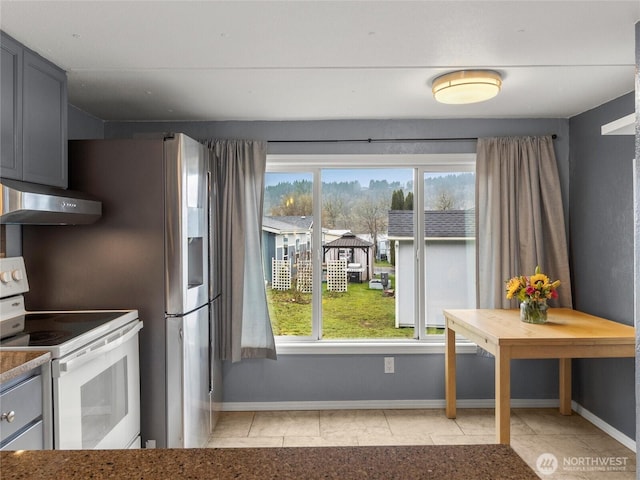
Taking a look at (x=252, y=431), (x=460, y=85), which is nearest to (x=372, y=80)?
(x=460, y=85)

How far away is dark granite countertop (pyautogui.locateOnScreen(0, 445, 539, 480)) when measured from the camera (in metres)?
0.73

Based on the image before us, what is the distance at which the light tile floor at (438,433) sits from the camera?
2879 millimetres

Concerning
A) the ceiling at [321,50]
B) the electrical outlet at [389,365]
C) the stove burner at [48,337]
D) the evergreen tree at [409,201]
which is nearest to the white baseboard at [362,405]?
the electrical outlet at [389,365]

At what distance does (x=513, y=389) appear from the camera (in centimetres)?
374

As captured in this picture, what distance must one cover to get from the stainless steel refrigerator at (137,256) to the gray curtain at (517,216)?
2.29 m

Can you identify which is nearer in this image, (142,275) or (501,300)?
(142,275)

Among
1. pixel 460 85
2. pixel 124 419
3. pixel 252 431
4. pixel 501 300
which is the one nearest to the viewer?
pixel 124 419

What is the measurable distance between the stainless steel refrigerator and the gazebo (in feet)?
4.91

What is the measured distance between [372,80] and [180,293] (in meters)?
1.66

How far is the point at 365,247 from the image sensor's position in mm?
3896

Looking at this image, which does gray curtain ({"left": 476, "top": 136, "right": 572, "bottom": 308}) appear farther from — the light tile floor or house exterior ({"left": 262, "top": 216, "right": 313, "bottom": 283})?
house exterior ({"left": 262, "top": 216, "right": 313, "bottom": 283})

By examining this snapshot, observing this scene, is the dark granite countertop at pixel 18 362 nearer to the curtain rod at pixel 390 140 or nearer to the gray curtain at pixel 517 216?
the curtain rod at pixel 390 140

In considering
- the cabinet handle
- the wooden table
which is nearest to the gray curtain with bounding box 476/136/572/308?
the wooden table

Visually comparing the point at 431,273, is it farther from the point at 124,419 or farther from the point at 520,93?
the point at 124,419
